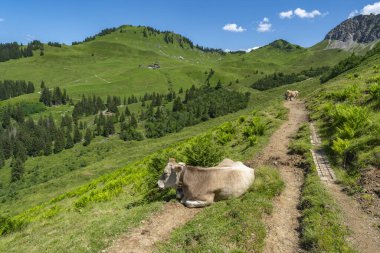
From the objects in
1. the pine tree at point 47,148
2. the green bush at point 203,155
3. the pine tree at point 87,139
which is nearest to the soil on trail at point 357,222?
the green bush at point 203,155

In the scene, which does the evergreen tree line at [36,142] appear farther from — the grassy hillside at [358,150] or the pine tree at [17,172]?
the grassy hillside at [358,150]

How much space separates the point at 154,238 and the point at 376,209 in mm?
9378

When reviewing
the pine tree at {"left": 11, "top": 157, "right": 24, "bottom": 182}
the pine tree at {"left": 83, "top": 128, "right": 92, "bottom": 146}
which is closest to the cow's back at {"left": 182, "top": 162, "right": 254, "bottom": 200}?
the pine tree at {"left": 11, "top": 157, "right": 24, "bottom": 182}

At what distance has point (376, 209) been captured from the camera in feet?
43.8

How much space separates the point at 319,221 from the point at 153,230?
7.09 m

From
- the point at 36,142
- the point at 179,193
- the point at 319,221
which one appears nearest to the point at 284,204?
the point at 319,221

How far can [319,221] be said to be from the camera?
12562 millimetres

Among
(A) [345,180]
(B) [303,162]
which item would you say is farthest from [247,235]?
(B) [303,162]

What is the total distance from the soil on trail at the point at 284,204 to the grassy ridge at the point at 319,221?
0.38m

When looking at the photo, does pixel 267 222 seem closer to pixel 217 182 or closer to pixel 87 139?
pixel 217 182

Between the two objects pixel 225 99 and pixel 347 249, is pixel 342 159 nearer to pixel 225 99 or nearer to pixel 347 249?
pixel 347 249

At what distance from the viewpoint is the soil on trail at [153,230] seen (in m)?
13.3

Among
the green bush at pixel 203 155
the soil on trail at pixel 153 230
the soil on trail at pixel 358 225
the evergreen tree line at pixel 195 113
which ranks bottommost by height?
the evergreen tree line at pixel 195 113

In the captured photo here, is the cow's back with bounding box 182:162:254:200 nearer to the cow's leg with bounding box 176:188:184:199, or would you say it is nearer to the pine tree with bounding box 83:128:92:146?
the cow's leg with bounding box 176:188:184:199
